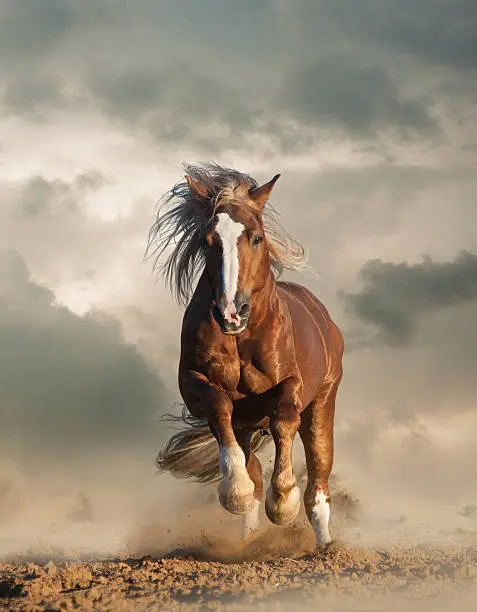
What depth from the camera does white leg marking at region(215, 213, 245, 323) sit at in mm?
8406

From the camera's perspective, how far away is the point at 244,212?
894cm

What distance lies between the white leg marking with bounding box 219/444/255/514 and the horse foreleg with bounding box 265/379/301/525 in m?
0.28

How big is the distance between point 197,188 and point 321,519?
3.88 m

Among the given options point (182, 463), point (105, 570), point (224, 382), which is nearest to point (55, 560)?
point (182, 463)

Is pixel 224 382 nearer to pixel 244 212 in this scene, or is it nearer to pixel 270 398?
pixel 270 398

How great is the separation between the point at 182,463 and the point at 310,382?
2.50 metres

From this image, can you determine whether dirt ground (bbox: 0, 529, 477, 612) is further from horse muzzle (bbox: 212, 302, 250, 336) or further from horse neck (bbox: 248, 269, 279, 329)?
horse neck (bbox: 248, 269, 279, 329)

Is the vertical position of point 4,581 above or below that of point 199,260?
below

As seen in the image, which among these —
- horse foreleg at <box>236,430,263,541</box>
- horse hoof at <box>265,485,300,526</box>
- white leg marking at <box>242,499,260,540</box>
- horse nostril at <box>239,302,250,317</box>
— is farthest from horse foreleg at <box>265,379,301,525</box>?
white leg marking at <box>242,499,260,540</box>

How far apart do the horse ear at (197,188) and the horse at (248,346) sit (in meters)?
0.01

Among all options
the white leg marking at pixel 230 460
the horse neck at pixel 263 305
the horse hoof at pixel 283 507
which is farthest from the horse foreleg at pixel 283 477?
the horse neck at pixel 263 305

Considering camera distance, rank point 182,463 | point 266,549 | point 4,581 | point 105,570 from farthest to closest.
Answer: point 182,463 → point 266,549 → point 105,570 → point 4,581

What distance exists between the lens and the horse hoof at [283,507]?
8.67 metres

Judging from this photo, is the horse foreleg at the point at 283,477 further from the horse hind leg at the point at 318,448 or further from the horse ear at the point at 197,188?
the horse ear at the point at 197,188
